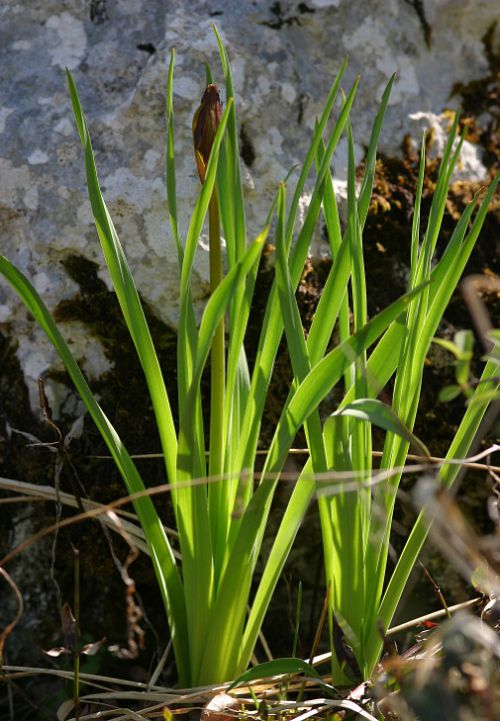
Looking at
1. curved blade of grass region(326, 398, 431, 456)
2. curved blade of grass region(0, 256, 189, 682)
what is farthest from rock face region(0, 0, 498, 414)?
curved blade of grass region(326, 398, 431, 456)

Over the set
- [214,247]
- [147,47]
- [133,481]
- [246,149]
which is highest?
[147,47]

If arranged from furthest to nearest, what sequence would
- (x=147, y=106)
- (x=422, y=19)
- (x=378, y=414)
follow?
(x=422, y=19) < (x=147, y=106) < (x=378, y=414)

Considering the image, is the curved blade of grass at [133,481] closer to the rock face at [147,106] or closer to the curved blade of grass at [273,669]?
the curved blade of grass at [273,669]

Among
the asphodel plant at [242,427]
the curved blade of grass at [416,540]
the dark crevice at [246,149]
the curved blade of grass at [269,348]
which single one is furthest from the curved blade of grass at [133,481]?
A: the dark crevice at [246,149]

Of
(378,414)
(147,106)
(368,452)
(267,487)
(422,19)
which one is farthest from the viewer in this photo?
(422,19)

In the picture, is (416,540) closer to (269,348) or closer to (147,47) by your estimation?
(269,348)

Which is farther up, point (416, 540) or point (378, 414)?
point (378, 414)

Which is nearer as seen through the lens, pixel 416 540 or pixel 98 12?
pixel 416 540

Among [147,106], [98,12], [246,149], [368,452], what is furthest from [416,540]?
[98,12]

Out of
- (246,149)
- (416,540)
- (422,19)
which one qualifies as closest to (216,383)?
(416,540)
